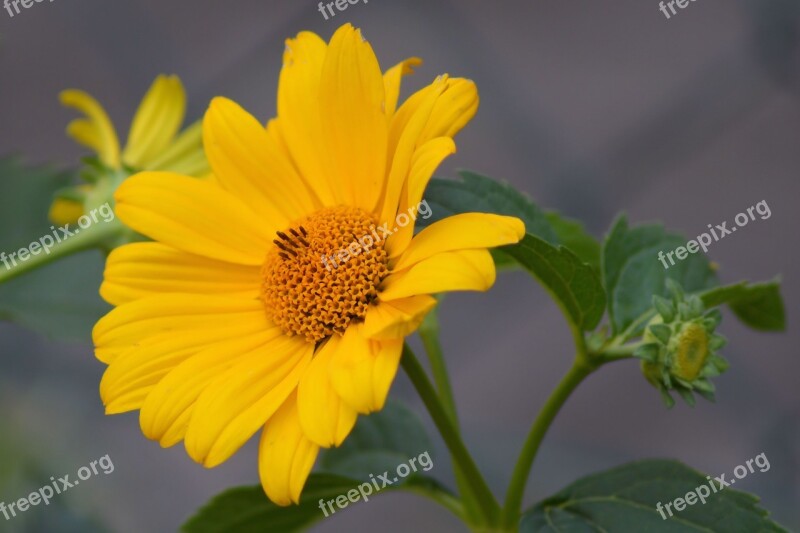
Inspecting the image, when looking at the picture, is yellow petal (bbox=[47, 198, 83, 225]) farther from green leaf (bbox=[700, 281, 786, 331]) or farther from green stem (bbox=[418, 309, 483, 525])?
green leaf (bbox=[700, 281, 786, 331])

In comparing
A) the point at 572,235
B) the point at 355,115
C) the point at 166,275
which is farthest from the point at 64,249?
the point at 572,235

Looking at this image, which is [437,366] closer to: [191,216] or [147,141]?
[191,216]

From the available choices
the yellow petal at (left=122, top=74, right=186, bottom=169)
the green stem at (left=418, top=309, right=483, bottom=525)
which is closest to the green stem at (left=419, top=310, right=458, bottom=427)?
the green stem at (left=418, top=309, right=483, bottom=525)

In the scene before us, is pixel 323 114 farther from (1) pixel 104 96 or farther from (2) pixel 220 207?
(1) pixel 104 96
